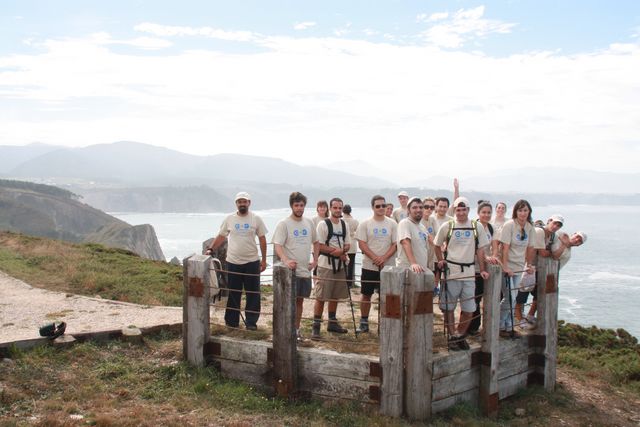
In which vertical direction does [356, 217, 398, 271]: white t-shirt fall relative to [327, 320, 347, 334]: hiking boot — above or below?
above

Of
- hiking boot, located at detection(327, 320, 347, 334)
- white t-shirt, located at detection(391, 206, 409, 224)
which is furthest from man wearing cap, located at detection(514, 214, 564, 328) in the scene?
white t-shirt, located at detection(391, 206, 409, 224)

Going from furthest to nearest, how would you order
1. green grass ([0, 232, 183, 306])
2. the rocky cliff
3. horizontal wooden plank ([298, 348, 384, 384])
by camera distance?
1. the rocky cliff
2. green grass ([0, 232, 183, 306])
3. horizontal wooden plank ([298, 348, 384, 384])

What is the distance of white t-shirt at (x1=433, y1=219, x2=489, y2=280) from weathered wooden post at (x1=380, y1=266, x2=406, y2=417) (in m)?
1.20

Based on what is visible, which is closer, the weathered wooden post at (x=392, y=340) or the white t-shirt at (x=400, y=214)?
the weathered wooden post at (x=392, y=340)

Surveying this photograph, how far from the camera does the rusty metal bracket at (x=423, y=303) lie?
21.6ft

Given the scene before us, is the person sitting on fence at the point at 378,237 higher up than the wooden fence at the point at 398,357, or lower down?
higher up

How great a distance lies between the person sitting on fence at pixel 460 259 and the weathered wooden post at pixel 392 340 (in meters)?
1.10

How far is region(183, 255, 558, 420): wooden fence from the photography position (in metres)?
6.62

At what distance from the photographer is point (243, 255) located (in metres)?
8.37

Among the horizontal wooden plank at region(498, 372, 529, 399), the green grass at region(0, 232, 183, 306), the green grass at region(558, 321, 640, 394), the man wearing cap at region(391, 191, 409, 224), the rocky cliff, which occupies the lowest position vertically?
the rocky cliff

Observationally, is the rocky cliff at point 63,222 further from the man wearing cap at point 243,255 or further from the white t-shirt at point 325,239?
the white t-shirt at point 325,239

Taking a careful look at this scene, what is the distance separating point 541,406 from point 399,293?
10.6ft

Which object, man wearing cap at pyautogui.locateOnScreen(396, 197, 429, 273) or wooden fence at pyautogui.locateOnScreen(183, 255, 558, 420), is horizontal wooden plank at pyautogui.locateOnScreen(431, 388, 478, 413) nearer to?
wooden fence at pyautogui.locateOnScreen(183, 255, 558, 420)

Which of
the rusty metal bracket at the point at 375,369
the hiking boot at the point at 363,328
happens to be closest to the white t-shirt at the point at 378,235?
the hiking boot at the point at 363,328
